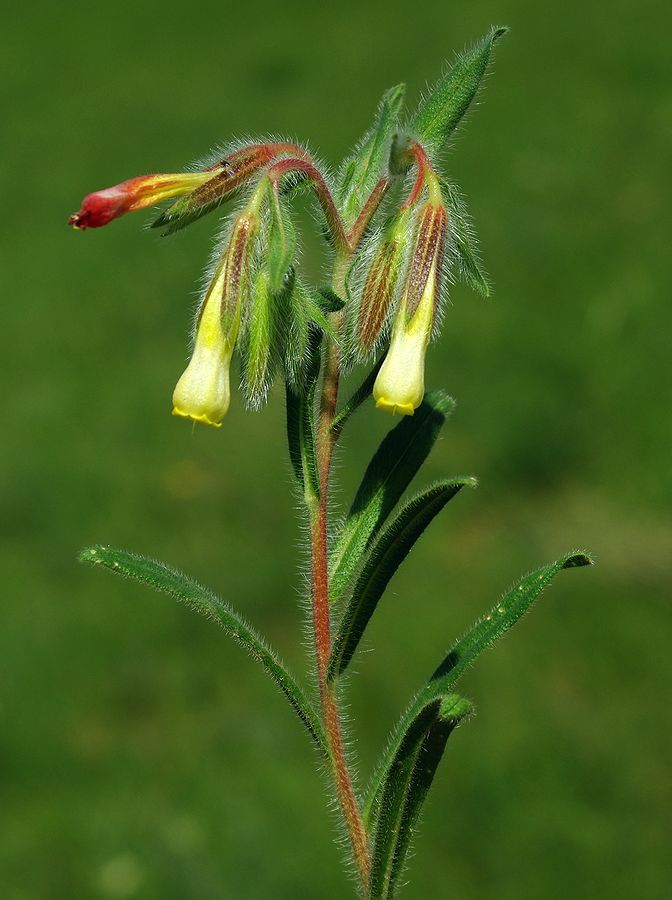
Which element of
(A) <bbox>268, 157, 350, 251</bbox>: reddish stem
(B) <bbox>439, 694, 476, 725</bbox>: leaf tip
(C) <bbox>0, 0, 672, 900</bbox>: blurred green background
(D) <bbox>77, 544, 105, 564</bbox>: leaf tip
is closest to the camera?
(B) <bbox>439, 694, 476, 725</bbox>: leaf tip

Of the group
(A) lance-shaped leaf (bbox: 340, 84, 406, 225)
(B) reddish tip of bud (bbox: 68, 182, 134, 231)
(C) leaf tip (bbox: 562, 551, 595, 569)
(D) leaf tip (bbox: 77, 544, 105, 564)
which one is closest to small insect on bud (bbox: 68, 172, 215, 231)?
(B) reddish tip of bud (bbox: 68, 182, 134, 231)

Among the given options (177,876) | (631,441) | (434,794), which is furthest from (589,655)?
(177,876)

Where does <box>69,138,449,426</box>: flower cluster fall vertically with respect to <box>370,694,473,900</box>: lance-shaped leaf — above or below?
above

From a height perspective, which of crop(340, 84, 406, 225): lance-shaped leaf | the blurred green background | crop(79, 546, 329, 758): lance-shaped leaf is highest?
crop(340, 84, 406, 225): lance-shaped leaf

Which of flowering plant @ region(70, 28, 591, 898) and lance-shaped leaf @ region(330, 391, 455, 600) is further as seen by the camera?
lance-shaped leaf @ region(330, 391, 455, 600)

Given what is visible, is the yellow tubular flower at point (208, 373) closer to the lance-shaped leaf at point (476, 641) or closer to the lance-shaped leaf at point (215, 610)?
the lance-shaped leaf at point (215, 610)

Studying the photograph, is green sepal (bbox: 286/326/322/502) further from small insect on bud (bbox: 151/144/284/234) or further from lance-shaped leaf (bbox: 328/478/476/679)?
small insect on bud (bbox: 151/144/284/234)

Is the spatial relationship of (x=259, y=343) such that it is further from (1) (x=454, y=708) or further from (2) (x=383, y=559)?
(1) (x=454, y=708)

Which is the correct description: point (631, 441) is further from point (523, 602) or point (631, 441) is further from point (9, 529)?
point (523, 602)
